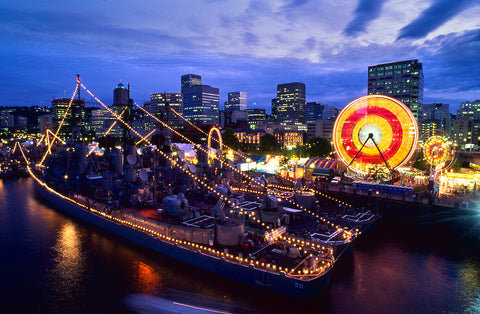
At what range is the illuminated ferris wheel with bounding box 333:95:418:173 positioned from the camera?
147 feet

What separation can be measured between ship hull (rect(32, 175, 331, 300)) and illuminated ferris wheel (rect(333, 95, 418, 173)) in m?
32.4

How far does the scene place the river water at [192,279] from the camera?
18797 millimetres

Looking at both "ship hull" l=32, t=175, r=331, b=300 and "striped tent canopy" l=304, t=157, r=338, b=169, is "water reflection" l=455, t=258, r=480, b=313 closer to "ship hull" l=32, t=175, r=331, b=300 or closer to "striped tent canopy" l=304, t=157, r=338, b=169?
"ship hull" l=32, t=175, r=331, b=300

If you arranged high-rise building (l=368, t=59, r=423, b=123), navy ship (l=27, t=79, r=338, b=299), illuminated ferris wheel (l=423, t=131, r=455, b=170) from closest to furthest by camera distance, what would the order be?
navy ship (l=27, t=79, r=338, b=299)
illuminated ferris wheel (l=423, t=131, r=455, b=170)
high-rise building (l=368, t=59, r=423, b=123)

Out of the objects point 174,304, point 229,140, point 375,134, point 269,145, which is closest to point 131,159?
point 174,304

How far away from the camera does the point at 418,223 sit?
35.0m

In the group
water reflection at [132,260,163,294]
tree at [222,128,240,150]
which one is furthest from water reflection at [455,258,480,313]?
tree at [222,128,240,150]

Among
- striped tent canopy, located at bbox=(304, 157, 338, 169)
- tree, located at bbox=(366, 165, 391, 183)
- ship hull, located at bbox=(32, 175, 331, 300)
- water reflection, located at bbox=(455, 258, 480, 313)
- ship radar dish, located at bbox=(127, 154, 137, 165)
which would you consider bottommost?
water reflection, located at bbox=(455, 258, 480, 313)

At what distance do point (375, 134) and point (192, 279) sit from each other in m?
38.3

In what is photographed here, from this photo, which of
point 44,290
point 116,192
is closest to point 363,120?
point 116,192

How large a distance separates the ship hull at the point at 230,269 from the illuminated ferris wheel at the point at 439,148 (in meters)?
36.3

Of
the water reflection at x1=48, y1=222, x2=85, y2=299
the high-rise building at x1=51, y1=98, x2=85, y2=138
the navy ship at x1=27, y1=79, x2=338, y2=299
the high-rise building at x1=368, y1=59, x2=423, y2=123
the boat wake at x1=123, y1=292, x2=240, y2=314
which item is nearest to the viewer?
the boat wake at x1=123, y1=292, x2=240, y2=314

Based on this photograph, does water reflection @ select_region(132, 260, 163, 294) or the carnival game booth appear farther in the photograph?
the carnival game booth

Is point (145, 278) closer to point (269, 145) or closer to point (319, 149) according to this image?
point (319, 149)
